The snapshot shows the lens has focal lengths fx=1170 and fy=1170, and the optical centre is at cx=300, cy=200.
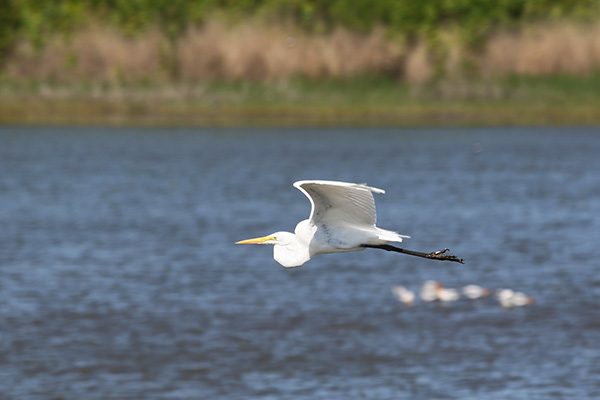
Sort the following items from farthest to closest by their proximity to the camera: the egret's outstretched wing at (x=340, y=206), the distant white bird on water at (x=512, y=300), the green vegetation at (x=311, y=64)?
the green vegetation at (x=311, y=64), the distant white bird on water at (x=512, y=300), the egret's outstretched wing at (x=340, y=206)

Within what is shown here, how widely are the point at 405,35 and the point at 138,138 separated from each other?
10.8 m

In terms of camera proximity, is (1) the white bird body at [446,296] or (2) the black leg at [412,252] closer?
(2) the black leg at [412,252]

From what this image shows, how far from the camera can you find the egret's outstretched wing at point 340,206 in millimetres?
8539

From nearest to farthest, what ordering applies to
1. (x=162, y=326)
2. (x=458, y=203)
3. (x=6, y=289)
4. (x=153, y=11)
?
(x=162, y=326) < (x=6, y=289) < (x=458, y=203) < (x=153, y=11)

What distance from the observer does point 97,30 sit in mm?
45344

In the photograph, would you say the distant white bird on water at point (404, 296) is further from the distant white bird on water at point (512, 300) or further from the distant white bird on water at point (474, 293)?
the distant white bird on water at point (512, 300)

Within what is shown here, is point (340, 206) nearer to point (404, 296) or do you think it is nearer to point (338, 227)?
point (338, 227)

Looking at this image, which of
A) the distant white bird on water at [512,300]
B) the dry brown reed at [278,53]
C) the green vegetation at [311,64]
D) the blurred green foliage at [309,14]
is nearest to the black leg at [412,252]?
the distant white bird on water at [512,300]

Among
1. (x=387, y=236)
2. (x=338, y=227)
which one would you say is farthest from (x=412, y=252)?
(x=338, y=227)

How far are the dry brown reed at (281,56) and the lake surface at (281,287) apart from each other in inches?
285

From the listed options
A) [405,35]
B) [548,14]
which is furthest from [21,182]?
[548,14]

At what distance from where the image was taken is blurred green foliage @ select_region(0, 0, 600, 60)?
145ft

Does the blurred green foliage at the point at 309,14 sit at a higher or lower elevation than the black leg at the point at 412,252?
higher

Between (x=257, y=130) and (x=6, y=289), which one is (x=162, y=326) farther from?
(x=257, y=130)
